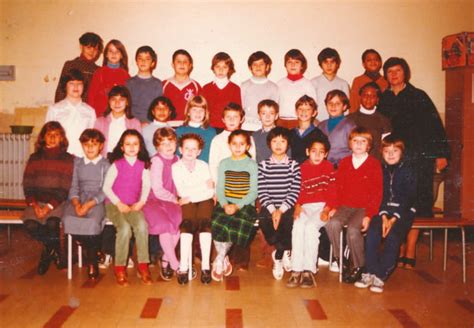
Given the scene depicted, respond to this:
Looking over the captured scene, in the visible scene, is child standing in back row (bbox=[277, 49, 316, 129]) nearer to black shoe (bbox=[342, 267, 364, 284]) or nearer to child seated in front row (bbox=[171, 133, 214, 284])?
child seated in front row (bbox=[171, 133, 214, 284])

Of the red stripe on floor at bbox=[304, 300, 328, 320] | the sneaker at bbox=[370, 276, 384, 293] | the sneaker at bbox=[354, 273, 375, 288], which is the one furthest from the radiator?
the sneaker at bbox=[370, 276, 384, 293]

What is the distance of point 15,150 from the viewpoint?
512 cm

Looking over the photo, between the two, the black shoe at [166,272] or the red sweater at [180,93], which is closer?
the black shoe at [166,272]

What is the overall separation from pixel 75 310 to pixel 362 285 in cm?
189

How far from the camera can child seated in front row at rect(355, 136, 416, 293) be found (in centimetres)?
322

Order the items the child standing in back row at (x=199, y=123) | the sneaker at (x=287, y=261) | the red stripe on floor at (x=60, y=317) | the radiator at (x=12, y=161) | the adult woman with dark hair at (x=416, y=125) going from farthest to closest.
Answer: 1. the radiator at (x=12, y=161)
2. the adult woman with dark hair at (x=416, y=125)
3. the child standing in back row at (x=199, y=123)
4. the sneaker at (x=287, y=261)
5. the red stripe on floor at (x=60, y=317)

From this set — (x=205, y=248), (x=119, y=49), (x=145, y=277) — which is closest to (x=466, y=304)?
(x=205, y=248)

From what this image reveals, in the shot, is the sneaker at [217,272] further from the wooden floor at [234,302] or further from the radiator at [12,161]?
the radiator at [12,161]

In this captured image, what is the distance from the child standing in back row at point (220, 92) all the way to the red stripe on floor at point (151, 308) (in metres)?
1.69

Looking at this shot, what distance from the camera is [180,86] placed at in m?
4.12

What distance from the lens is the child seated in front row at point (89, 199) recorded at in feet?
10.8

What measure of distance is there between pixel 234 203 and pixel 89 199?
1.08m

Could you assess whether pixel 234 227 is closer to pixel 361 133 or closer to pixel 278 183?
pixel 278 183

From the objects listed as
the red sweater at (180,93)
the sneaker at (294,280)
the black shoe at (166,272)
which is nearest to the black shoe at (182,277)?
the black shoe at (166,272)
